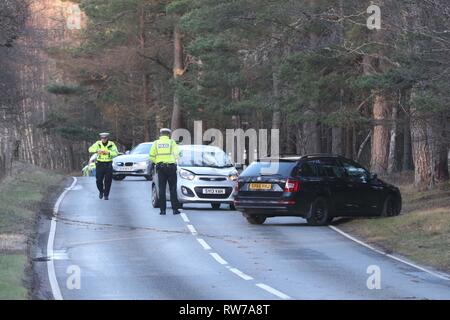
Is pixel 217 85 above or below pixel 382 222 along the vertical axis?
above

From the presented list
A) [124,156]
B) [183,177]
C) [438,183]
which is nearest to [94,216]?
[183,177]

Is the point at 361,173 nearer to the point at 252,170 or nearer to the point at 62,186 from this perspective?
the point at 252,170

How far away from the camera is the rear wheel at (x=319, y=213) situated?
23.3 metres

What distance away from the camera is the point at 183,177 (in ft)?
85.3

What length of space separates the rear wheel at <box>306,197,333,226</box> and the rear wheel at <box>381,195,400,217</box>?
181cm

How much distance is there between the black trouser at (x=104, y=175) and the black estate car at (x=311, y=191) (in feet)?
19.8

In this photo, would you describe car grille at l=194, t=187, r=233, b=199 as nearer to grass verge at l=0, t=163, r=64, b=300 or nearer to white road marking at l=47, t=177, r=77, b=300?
white road marking at l=47, t=177, r=77, b=300

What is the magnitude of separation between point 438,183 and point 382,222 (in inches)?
274

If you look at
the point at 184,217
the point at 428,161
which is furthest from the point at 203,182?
the point at 428,161

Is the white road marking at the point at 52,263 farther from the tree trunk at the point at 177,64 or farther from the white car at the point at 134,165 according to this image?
the tree trunk at the point at 177,64

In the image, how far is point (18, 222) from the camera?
2148cm

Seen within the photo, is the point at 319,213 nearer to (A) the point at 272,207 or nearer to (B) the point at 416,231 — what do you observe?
(A) the point at 272,207

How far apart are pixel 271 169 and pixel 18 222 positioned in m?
5.92

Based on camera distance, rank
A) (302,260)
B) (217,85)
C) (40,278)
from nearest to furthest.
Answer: (40,278) → (302,260) → (217,85)
